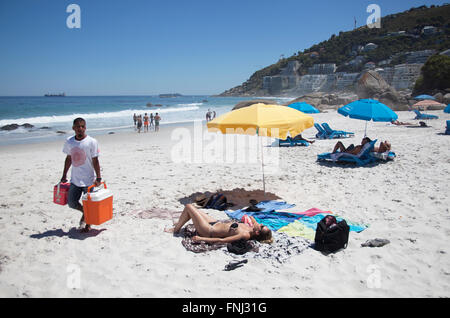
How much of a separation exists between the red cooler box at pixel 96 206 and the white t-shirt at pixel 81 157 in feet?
0.63

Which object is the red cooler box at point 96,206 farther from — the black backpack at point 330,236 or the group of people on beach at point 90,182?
the black backpack at point 330,236

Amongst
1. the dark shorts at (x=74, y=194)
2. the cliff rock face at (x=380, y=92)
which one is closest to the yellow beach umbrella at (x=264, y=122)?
the dark shorts at (x=74, y=194)

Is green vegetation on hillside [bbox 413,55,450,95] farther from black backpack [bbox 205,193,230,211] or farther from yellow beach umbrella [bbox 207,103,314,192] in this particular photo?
black backpack [bbox 205,193,230,211]

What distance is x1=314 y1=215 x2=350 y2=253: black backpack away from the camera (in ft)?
11.9

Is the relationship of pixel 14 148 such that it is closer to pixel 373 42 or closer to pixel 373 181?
pixel 373 181

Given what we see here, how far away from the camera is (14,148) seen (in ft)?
43.8

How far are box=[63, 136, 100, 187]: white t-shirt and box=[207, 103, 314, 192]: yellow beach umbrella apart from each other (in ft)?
6.66

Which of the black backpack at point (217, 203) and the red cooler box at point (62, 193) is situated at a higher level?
the red cooler box at point (62, 193)

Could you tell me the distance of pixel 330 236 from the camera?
3635 mm

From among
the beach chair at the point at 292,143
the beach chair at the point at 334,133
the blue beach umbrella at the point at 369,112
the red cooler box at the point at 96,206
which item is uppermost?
the blue beach umbrella at the point at 369,112

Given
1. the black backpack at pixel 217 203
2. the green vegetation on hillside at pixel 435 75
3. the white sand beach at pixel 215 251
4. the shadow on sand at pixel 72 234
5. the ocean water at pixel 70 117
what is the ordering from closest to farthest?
the white sand beach at pixel 215 251 → the shadow on sand at pixel 72 234 → the black backpack at pixel 217 203 → the ocean water at pixel 70 117 → the green vegetation on hillside at pixel 435 75

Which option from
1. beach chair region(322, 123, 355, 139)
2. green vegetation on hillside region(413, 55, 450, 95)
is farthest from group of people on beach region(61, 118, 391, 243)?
green vegetation on hillside region(413, 55, 450, 95)

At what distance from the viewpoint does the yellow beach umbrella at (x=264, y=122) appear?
184 inches

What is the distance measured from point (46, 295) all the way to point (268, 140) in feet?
34.9
